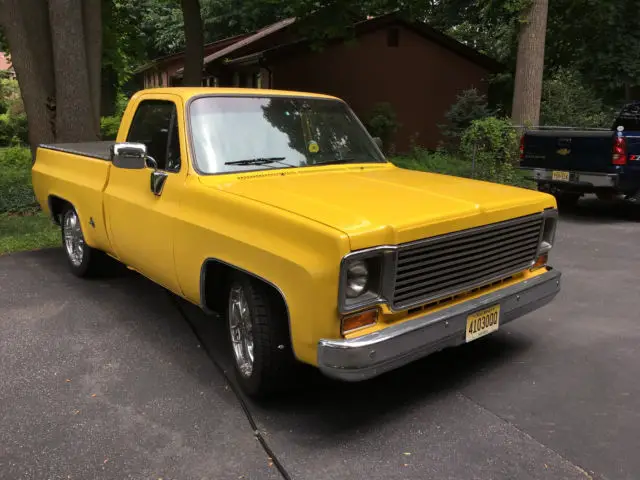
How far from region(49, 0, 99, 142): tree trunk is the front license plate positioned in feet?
26.3

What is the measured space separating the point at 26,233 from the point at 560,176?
811 centimetres

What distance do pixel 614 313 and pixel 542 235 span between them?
164cm

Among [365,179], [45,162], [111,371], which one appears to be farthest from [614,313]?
[45,162]

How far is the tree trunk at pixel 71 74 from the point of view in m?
9.27

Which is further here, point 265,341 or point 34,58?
point 34,58

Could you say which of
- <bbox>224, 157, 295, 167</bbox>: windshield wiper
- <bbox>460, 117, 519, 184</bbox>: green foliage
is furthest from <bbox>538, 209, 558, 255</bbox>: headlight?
<bbox>460, 117, 519, 184</bbox>: green foliage

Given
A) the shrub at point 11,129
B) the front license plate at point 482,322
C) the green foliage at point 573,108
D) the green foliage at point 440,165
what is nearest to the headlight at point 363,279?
the front license plate at point 482,322

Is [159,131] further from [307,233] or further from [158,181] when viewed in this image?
[307,233]

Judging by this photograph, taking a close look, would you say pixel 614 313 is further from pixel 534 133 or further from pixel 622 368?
pixel 534 133

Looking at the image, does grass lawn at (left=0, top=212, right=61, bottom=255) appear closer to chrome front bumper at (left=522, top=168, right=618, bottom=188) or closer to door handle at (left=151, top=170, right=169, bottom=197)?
door handle at (left=151, top=170, right=169, bottom=197)

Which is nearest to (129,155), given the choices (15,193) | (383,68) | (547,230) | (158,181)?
(158,181)

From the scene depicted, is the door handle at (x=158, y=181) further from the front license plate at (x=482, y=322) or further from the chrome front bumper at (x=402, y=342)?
the front license plate at (x=482, y=322)

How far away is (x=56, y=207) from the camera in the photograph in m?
6.72

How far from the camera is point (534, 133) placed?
10.2m
